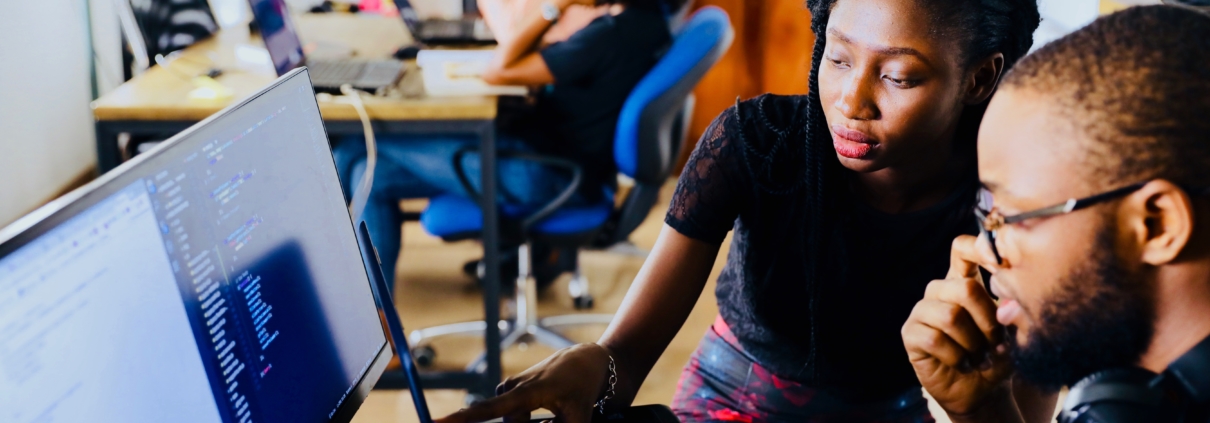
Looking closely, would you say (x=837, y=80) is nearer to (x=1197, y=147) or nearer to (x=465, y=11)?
(x=1197, y=147)

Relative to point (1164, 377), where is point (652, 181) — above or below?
below

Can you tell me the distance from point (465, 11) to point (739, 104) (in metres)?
2.78

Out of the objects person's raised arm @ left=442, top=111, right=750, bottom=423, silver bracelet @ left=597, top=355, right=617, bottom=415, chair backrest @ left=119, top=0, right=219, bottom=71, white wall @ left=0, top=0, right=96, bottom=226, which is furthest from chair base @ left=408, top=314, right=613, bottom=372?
silver bracelet @ left=597, top=355, right=617, bottom=415

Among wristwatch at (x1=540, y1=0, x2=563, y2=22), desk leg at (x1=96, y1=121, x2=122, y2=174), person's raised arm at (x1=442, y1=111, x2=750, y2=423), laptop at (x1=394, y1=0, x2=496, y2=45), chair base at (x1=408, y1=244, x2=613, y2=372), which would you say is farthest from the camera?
laptop at (x1=394, y1=0, x2=496, y2=45)

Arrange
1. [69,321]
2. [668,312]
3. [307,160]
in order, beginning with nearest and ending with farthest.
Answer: [69,321] → [307,160] → [668,312]

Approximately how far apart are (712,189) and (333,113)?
105cm

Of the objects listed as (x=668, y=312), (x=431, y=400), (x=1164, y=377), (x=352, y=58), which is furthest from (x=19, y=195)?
(x=1164, y=377)

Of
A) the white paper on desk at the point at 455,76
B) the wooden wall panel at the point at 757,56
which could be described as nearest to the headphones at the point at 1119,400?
the white paper on desk at the point at 455,76

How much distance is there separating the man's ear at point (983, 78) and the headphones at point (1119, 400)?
399 millimetres

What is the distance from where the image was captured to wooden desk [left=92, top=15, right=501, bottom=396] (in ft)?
6.07

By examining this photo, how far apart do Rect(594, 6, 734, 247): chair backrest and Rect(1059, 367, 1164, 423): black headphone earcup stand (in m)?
1.38

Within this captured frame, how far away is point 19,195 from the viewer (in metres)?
2.39

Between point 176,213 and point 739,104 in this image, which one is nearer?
point 176,213

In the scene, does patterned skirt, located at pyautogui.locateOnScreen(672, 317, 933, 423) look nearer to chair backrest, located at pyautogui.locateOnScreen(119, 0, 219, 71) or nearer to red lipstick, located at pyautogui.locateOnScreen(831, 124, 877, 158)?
red lipstick, located at pyautogui.locateOnScreen(831, 124, 877, 158)
